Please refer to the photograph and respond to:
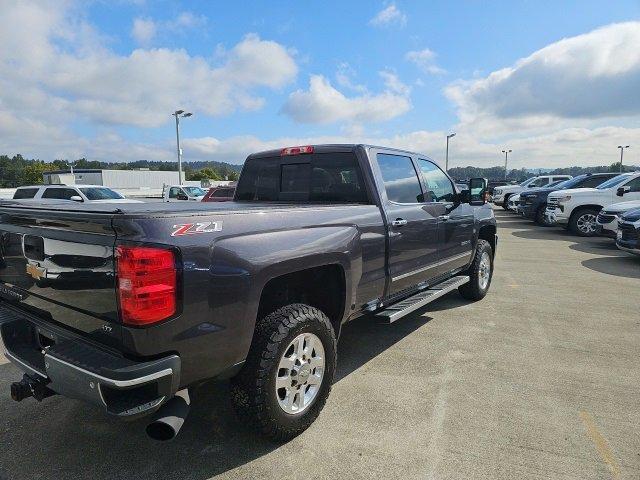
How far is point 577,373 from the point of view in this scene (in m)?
3.60

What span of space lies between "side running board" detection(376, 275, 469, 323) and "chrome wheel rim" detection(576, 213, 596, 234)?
972 cm

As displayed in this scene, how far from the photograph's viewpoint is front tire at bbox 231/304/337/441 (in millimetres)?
2457

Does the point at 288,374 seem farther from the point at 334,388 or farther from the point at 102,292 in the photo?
the point at 102,292

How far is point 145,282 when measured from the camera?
6.40ft

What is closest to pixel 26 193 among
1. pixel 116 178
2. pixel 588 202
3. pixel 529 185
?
pixel 588 202

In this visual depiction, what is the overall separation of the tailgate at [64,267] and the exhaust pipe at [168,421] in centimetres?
42

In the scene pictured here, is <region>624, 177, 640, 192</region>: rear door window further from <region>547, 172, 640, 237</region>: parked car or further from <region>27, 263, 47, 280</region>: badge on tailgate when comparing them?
<region>27, 263, 47, 280</region>: badge on tailgate

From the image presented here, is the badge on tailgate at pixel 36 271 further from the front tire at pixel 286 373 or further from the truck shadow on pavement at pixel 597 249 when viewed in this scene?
the truck shadow on pavement at pixel 597 249

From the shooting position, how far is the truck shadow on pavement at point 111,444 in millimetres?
2447

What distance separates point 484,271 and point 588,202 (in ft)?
28.2

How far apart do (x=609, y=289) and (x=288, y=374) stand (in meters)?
5.87

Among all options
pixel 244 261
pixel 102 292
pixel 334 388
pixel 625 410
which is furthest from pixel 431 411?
pixel 102 292

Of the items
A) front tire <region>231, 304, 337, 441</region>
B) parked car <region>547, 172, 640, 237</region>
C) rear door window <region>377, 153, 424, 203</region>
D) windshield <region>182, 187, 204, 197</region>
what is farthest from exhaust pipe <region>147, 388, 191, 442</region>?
windshield <region>182, 187, 204, 197</region>

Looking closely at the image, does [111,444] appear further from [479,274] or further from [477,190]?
[479,274]
